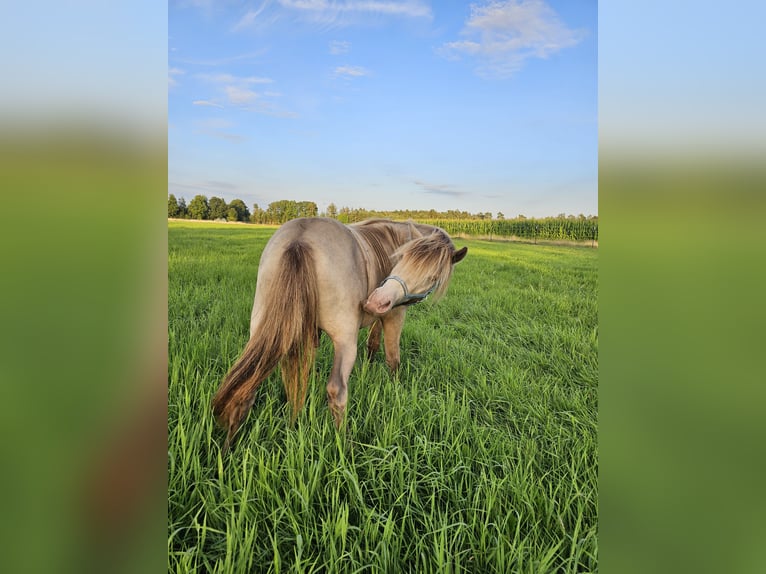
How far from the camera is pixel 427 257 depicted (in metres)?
1.82

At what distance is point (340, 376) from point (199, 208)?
5.92 ft

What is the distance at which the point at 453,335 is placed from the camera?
324 centimetres

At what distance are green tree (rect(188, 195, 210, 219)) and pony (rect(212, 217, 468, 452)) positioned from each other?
43.8 inches

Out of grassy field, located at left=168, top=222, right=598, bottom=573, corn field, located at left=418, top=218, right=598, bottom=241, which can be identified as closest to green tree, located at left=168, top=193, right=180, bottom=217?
grassy field, located at left=168, top=222, right=598, bottom=573

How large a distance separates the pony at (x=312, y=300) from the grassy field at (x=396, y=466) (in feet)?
0.43

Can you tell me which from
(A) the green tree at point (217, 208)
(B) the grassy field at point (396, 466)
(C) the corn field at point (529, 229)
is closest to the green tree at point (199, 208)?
(A) the green tree at point (217, 208)

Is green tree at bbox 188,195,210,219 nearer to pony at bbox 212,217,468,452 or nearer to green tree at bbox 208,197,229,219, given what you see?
green tree at bbox 208,197,229,219

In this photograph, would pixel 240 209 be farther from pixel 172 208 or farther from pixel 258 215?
pixel 172 208

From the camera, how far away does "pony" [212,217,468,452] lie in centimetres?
143

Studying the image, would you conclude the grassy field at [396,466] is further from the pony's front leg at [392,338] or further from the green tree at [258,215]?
the green tree at [258,215]

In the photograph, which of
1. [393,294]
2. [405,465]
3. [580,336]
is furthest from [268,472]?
[580,336]

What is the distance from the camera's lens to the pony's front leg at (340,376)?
61.2 inches

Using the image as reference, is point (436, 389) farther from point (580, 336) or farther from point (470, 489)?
point (580, 336)
